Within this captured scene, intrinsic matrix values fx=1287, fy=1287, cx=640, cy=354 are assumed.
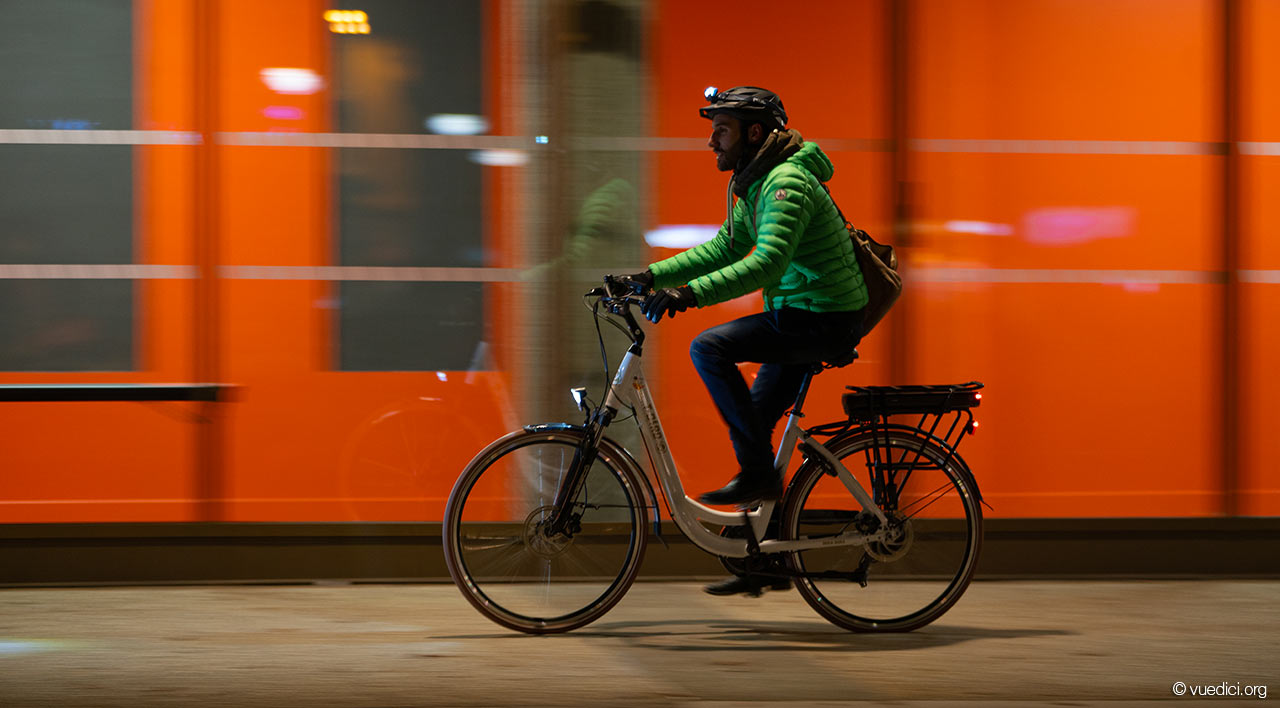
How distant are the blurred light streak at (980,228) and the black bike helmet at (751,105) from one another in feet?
5.79

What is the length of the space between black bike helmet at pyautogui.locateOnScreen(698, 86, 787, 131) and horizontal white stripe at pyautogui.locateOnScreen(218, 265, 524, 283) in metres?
1.71

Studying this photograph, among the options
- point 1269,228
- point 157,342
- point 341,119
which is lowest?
point 157,342

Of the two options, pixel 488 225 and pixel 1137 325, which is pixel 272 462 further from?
pixel 1137 325

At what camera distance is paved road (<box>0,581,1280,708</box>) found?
437 cm

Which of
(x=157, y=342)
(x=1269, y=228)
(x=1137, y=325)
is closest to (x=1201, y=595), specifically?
(x=1137, y=325)

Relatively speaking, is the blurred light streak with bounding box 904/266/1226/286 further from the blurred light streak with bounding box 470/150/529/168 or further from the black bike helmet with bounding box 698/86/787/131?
the blurred light streak with bounding box 470/150/529/168

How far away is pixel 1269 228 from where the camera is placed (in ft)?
21.5

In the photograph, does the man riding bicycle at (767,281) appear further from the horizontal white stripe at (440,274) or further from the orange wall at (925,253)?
the horizontal white stripe at (440,274)

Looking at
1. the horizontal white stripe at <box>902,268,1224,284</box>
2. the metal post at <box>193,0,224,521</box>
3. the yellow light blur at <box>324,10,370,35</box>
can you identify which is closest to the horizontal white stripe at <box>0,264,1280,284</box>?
the horizontal white stripe at <box>902,268,1224,284</box>

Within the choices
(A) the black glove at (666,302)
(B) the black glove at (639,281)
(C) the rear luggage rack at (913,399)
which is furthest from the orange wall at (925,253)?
(A) the black glove at (666,302)

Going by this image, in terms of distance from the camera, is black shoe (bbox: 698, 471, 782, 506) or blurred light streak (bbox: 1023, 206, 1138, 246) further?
blurred light streak (bbox: 1023, 206, 1138, 246)

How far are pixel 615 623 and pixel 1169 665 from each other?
2183 millimetres

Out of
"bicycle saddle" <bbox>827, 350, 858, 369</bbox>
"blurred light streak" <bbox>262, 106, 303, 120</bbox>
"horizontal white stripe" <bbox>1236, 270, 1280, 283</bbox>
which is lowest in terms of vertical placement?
"bicycle saddle" <bbox>827, 350, 858, 369</bbox>

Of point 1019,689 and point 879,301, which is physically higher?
point 879,301
